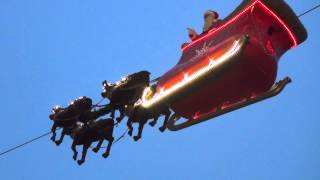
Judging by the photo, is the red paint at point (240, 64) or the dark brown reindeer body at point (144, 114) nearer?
the red paint at point (240, 64)

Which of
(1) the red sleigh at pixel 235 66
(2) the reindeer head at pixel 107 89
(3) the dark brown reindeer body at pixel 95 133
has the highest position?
(2) the reindeer head at pixel 107 89

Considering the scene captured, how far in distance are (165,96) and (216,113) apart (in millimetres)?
784

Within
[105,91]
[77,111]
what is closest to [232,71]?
[105,91]

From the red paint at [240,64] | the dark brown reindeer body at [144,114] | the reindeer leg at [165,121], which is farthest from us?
the reindeer leg at [165,121]

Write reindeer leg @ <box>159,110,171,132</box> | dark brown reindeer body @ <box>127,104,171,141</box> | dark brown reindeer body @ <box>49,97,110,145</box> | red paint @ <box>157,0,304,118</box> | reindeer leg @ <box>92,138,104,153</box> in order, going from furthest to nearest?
reindeer leg @ <box>92,138,104,153</box> < dark brown reindeer body @ <box>49,97,110,145</box> < reindeer leg @ <box>159,110,171,132</box> < dark brown reindeer body @ <box>127,104,171,141</box> < red paint @ <box>157,0,304,118</box>

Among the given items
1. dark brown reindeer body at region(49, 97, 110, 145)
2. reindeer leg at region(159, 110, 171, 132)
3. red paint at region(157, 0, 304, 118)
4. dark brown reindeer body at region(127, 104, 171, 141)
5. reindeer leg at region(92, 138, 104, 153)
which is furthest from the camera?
reindeer leg at region(92, 138, 104, 153)

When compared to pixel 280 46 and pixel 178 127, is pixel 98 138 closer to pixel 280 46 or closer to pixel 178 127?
pixel 178 127

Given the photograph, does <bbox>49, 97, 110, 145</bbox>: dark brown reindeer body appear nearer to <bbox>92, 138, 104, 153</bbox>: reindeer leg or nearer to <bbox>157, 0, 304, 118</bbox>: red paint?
<bbox>92, 138, 104, 153</bbox>: reindeer leg

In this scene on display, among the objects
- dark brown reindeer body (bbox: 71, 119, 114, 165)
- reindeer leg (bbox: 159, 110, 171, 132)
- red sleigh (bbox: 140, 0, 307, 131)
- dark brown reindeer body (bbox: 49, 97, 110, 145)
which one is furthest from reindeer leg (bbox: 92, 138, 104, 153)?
red sleigh (bbox: 140, 0, 307, 131)

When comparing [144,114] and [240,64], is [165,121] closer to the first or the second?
[144,114]

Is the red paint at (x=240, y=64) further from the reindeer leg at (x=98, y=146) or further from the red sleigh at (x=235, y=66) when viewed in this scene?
the reindeer leg at (x=98, y=146)

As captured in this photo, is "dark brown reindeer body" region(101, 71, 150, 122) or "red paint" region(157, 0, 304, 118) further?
"dark brown reindeer body" region(101, 71, 150, 122)

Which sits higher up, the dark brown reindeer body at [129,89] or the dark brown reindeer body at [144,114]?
the dark brown reindeer body at [129,89]

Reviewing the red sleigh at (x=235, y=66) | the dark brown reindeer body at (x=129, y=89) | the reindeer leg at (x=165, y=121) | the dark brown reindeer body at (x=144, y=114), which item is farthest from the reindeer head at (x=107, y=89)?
the reindeer leg at (x=165, y=121)
